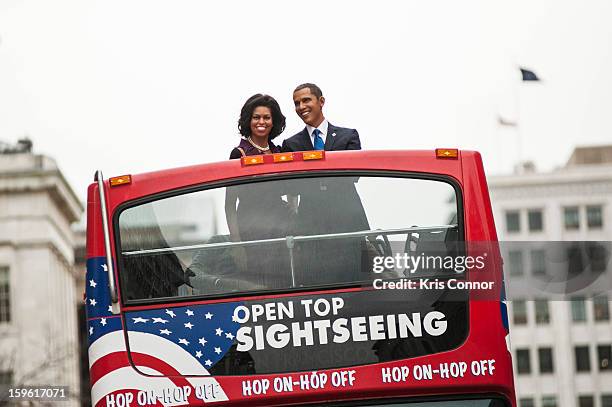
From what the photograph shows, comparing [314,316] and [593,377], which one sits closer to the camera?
[314,316]

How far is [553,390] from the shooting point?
106m

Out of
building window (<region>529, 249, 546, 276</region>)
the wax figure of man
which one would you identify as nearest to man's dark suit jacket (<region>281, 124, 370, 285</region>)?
the wax figure of man

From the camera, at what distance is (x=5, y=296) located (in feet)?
235

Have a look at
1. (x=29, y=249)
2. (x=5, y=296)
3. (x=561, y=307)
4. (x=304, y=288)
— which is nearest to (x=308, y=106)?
(x=304, y=288)

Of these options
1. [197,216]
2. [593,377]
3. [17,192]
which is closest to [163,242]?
[197,216]

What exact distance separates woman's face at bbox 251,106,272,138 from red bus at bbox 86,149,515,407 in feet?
2.20

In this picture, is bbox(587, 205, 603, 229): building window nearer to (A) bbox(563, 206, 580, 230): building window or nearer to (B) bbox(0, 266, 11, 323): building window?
(A) bbox(563, 206, 580, 230): building window

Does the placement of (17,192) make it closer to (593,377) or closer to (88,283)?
(593,377)

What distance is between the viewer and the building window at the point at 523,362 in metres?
107

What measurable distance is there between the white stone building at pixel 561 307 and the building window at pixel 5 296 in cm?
4017

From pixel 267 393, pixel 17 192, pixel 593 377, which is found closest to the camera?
pixel 267 393

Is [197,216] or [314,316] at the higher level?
[197,216]

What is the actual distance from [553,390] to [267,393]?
97.7m

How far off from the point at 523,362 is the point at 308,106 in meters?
97.2
